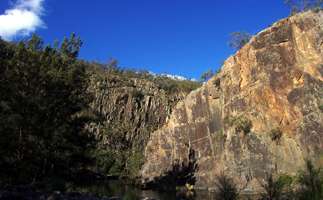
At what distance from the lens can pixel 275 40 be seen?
63594 mm

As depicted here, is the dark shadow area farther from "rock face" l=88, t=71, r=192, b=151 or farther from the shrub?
"rock face" l=88, t=71, r=192, b=151

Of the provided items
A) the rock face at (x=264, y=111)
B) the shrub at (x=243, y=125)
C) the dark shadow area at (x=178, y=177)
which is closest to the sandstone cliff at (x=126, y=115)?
the dark shadow area at (x=178, y=177)

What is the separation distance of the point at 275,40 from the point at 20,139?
44.9m

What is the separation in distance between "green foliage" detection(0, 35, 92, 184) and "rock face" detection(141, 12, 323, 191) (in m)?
30.7

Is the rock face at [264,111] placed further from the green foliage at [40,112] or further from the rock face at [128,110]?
the rock face at [128,110]

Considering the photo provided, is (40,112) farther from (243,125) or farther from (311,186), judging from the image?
(243,125)

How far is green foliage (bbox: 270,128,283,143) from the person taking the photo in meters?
59.7

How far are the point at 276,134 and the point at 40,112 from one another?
37775 millimetres

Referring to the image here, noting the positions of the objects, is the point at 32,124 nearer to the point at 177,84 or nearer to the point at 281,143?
the point at 281,143

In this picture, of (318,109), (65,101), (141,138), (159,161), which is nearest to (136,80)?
(141,138)

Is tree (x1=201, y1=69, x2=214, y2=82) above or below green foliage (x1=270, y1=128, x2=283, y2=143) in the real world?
above

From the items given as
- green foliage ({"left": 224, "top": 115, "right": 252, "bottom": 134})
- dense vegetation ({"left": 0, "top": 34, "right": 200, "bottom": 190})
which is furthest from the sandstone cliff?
dense vegetation ({"left": 0, "top": 34, "right": 200, "bottom": 190})

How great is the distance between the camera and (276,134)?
2349 inches

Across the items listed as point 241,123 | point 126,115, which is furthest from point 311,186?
point 126,115
